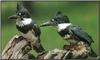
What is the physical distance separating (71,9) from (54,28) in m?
0.29

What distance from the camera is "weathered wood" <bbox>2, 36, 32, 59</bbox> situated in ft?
25.1

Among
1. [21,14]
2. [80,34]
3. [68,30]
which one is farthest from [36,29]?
[80,34]

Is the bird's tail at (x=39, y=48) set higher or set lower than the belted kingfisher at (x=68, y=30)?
lower

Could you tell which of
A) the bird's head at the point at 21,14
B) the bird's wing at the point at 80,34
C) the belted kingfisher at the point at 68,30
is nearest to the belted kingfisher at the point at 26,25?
the bird's head at the point at 21,14

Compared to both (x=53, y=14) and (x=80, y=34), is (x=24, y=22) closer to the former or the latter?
(x=53, y=14)

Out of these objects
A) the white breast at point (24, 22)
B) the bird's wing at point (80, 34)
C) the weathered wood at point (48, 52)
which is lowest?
the weathered wood at point (48, 52)

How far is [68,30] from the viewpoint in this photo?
7621mm

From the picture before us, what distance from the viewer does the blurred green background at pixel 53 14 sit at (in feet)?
25.1

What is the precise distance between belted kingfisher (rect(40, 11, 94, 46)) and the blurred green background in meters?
0.04

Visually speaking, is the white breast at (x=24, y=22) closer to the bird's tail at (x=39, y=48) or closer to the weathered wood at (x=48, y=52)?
the weathered wood at (x=48, y=52)

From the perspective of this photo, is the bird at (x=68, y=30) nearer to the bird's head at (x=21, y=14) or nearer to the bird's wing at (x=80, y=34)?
the bird's wing at (x=80, y=34)

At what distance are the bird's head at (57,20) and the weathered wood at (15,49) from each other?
308mm

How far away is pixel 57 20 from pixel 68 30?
0.17 meters

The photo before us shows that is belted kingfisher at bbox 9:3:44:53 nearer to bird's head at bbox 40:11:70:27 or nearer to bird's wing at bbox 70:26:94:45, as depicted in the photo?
bird's head at bbox 40:11:70:27
